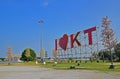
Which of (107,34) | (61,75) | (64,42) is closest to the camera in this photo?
(61,75)

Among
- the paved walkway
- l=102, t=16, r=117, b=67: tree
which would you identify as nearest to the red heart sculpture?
l=102, t=16, r=117, b=67: tree

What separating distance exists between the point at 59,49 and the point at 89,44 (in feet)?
87.6

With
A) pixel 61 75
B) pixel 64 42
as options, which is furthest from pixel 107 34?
pixel 64 42

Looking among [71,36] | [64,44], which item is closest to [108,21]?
[71,36]

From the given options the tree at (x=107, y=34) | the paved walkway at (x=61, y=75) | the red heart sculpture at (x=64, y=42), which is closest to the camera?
the paved walkway at (x=61, y=75)

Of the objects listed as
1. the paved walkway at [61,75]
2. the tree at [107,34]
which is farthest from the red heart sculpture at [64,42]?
the paved walkway at [61,75]

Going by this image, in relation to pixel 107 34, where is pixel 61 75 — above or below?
below

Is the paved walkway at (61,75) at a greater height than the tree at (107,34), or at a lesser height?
lesser

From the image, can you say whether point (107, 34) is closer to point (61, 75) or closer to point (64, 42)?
point (61, 75)

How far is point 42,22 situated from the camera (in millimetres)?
99938

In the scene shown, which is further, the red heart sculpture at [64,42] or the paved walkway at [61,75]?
the red heart sculpture at [64,42]

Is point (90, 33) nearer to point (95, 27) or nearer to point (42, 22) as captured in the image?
point (95, 27)

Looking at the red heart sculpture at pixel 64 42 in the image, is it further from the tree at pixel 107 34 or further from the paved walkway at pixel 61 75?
the paved walkway at pixel 61 75

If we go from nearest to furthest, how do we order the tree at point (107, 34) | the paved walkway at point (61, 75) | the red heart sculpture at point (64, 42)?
the paved walkway at point (61, 75) → the tree at point (107, 34) → the red heart sculpture at point (64, 42)
